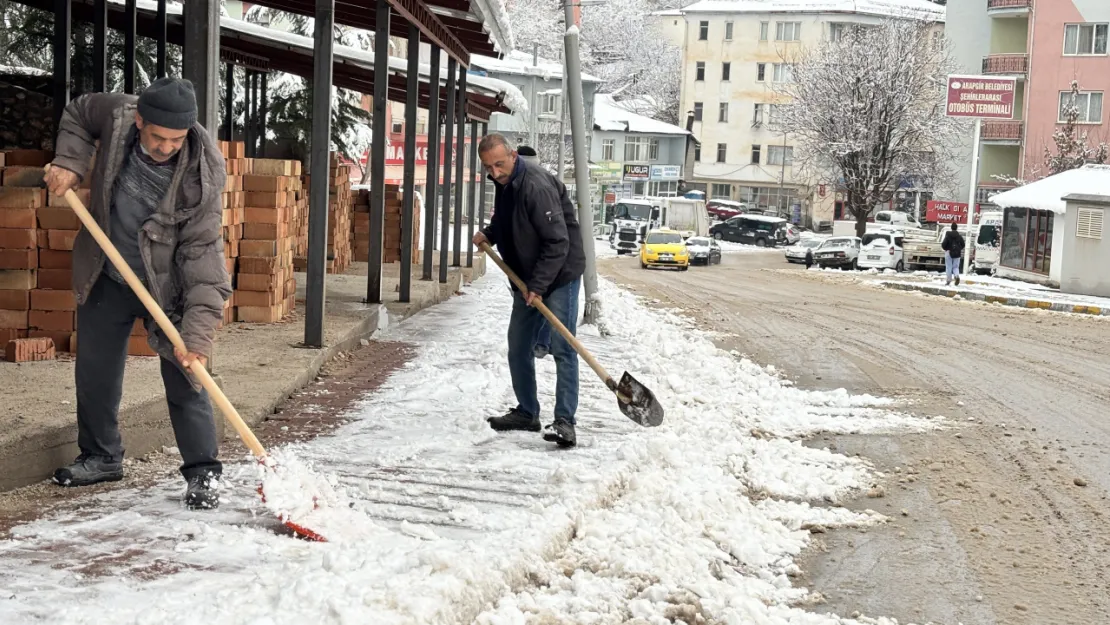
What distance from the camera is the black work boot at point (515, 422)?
771cm

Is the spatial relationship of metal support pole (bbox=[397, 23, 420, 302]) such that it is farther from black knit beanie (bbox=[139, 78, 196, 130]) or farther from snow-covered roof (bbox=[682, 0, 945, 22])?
snow-covered roof (bbox=[682, 0, 945, 22])

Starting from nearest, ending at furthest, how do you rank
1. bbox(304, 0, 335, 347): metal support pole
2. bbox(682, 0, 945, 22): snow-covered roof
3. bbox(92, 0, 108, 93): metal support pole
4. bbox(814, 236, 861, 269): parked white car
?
bbox(304, 0, 335, 347): metal support pole < bbox(92, 0, 108, 93): metal support pole < bbox(814, 236, 861, 269): parked white car < bbox(682, 0, 945, 22): snow-covered roof

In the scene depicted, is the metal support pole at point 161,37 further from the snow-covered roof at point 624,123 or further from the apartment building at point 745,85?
the apartment building at point 745,85

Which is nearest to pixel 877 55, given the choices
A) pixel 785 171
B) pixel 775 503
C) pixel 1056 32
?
pixel 1056 32

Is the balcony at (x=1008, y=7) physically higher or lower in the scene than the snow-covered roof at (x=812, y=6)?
lower

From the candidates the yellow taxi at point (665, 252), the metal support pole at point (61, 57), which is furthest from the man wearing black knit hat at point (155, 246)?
the yellow taxi at point (665, 252)

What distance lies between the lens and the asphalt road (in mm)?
5656

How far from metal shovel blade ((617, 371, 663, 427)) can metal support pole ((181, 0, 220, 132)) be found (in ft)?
9.14

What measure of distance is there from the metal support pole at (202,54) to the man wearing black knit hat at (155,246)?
1.88 m

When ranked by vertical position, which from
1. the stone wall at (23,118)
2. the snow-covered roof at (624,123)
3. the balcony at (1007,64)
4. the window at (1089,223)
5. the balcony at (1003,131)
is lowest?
the window at (1089,223)

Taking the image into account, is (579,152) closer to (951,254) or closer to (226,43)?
(226,43)

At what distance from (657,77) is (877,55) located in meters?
42.6

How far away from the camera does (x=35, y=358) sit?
777cm

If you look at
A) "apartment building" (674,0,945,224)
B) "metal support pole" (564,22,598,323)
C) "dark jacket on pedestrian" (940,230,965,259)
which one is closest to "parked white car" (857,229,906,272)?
"dark jacket on pedestrian" (940,230,965,259)
